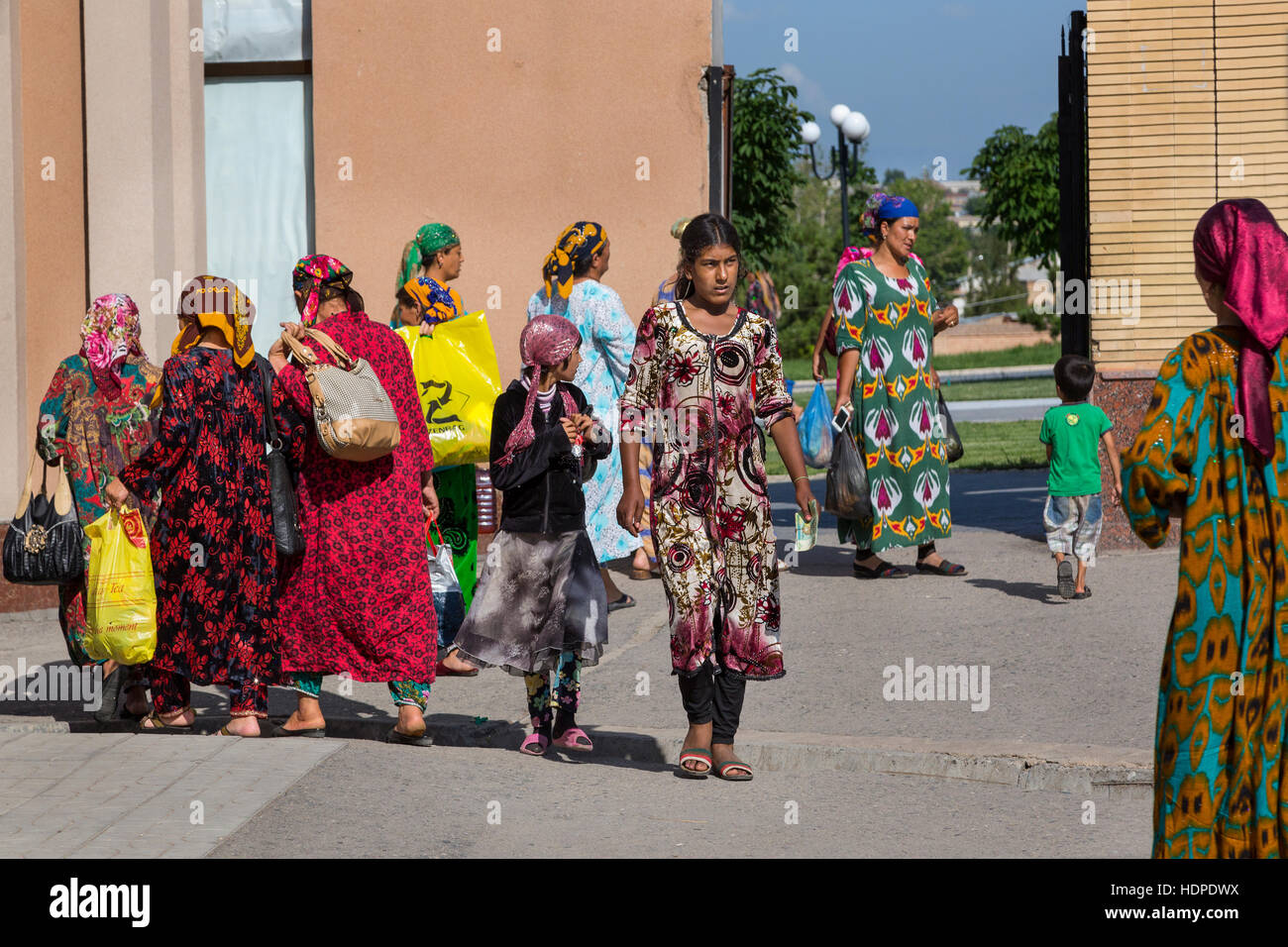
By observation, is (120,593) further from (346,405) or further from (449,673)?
(449,673)

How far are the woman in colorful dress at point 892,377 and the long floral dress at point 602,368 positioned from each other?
1.48 meters

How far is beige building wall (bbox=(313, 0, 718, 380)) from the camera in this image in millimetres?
11898

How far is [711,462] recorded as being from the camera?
6.43m

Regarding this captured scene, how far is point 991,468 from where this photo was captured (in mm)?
18031

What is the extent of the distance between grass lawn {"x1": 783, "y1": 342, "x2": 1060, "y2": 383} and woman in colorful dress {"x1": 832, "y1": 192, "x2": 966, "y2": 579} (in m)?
37.5

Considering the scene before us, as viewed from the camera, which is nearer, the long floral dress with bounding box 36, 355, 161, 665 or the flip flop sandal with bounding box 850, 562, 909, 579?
the long floral dress with bounding box 36, 355, 161, 665

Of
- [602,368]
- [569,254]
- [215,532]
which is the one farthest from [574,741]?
[602,368]

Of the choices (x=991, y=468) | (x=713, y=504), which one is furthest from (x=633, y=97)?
(x=991, y=468)

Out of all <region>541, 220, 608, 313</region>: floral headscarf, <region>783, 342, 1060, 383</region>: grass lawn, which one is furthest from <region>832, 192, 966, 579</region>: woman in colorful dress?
<region>783, 342, 1060, 383</region>: grass lawn

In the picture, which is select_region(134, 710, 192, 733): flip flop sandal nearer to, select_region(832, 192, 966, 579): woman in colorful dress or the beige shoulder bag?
the beige shoulder bag

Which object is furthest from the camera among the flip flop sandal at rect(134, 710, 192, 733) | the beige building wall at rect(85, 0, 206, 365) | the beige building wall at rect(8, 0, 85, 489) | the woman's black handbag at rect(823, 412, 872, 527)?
the beige building wall at rect(85, 0, 206, 365)

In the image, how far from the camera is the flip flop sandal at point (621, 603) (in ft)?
32.7

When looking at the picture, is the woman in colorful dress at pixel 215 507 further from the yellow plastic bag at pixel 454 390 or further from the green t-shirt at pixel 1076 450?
the green t-shirt at pixel 1076 450

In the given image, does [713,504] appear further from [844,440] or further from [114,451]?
[844,440]
